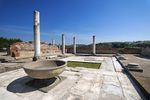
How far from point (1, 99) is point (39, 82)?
1.19 meters

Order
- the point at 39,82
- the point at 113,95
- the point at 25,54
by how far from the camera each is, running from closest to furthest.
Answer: the point at 113,95, the point at 39,82, the point at 25,54

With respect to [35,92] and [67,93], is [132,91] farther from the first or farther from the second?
[35,92]

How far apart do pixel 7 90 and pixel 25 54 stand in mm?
7230

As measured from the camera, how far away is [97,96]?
10.0 ft

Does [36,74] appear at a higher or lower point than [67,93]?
higher

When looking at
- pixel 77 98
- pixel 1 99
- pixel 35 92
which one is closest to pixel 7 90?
pixel 1 99

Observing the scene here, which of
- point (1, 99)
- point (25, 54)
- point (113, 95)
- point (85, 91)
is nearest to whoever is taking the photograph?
point (1, 99)

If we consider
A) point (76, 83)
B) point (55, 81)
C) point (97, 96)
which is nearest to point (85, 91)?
point (97, 96)

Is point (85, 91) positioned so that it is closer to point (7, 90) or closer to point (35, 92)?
point (35, 92)

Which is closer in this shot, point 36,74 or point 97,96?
point 97,96

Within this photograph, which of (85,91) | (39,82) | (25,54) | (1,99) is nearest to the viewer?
(1,99)

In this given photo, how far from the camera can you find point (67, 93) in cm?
322

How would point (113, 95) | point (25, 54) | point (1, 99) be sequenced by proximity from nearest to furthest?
point (1, 99) < point (113, 95) < point (25, 54)

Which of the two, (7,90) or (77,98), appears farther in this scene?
(7,90)
